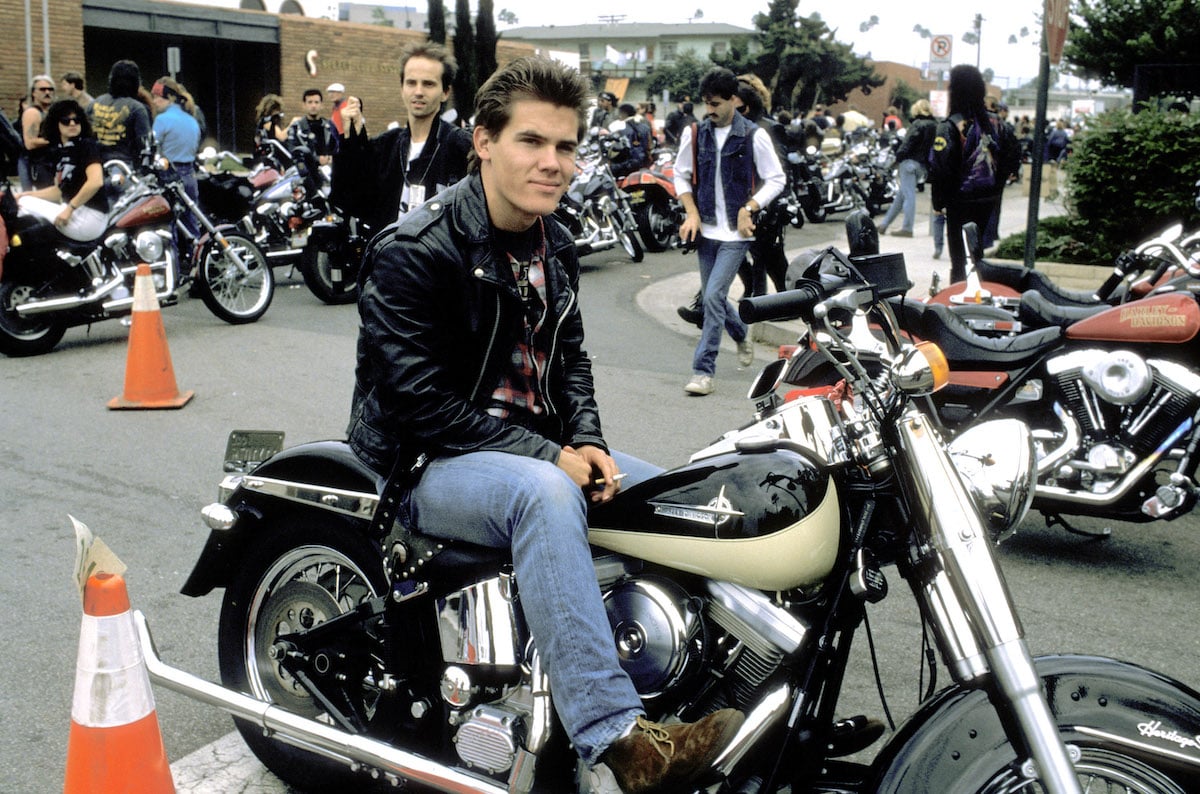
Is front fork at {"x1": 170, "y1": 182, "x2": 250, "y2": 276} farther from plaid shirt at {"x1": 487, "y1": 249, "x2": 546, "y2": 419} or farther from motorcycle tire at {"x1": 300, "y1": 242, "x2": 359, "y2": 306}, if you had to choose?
plaid shirt at {"x1": 487, "y1": 249, "x2": 546, "y2": 419}

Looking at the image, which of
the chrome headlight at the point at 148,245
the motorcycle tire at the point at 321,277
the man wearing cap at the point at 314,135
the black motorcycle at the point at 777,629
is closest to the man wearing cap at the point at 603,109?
the man wearing cap at the point at 314,135

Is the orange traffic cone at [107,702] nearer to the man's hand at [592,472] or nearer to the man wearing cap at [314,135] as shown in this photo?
the man's hand at [592,472]

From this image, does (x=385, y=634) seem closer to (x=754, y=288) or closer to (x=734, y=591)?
(x=734, y=591)

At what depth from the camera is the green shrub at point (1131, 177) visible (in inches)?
465

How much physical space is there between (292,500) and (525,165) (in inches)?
41.7

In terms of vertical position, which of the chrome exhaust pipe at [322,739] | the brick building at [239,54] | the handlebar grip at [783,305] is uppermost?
the brick building at [239,54]

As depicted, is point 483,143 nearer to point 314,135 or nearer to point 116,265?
point 116,265

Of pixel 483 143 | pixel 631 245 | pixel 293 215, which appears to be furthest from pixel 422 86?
pixel 631 245

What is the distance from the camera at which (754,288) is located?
33.6ft

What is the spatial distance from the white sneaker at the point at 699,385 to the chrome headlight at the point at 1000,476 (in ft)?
18.8

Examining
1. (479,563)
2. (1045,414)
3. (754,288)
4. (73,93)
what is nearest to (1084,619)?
(1045,414)

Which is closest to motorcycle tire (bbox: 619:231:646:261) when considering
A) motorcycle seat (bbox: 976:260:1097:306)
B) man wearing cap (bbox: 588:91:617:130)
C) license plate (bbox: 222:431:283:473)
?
motorcycle seat (bbox: 976:260:1097:306)

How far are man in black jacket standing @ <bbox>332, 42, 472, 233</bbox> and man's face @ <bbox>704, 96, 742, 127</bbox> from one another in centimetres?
237

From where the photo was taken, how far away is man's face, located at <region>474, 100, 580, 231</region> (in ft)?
9.54
